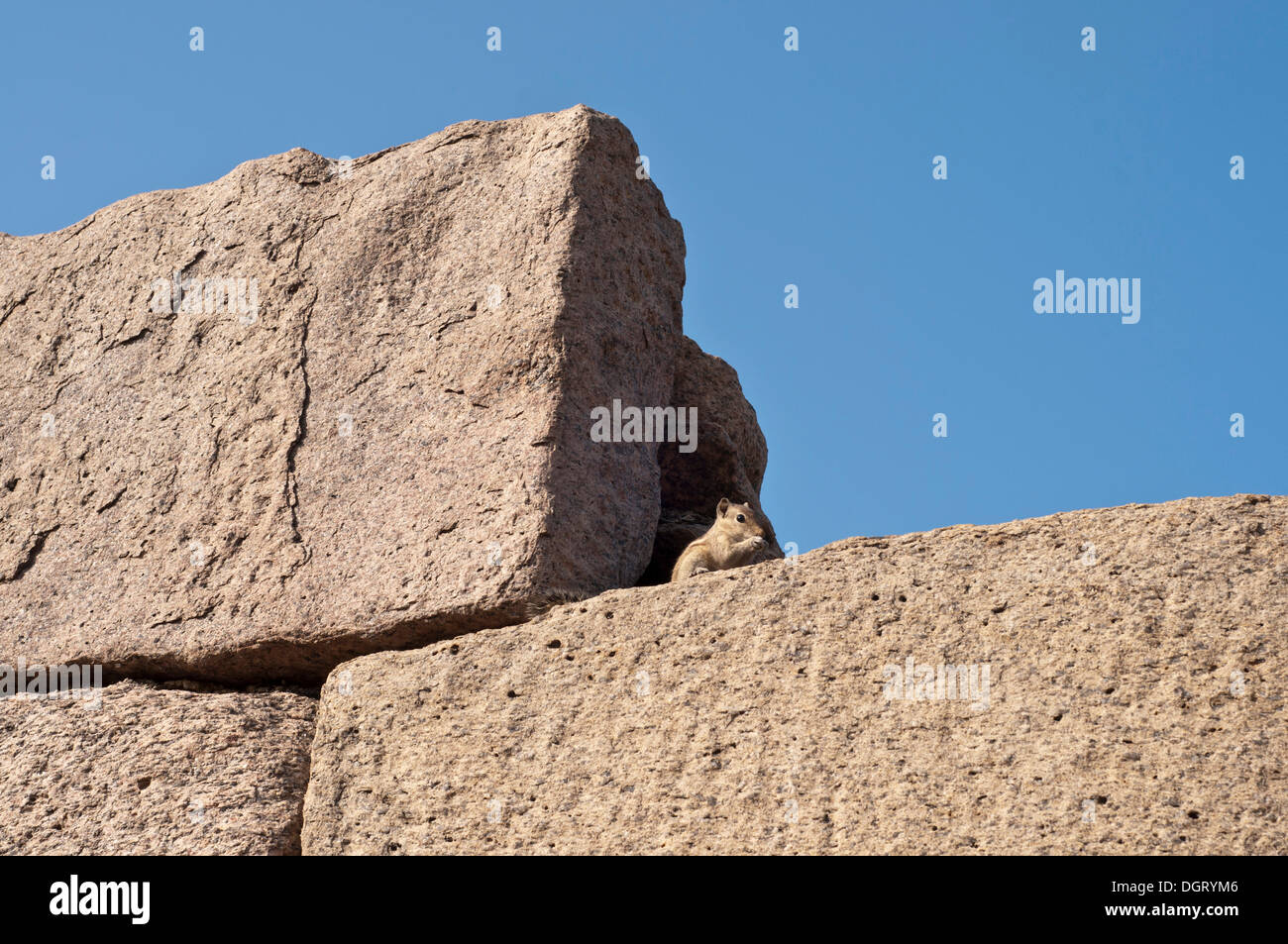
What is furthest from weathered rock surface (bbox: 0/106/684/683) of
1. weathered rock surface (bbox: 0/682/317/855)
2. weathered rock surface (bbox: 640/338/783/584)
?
weathered rock surface (bbox: 640/338/783/584)

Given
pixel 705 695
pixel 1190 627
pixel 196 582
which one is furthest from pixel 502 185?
pixel 1190 627

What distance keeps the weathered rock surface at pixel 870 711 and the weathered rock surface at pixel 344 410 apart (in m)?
0.29

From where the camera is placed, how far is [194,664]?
3938mm

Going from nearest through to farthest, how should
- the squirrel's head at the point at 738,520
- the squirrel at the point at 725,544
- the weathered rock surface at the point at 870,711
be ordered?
1. the weathered rock surface at the point at 870,711
2. the squirrel at the point at 725,544
3. the squirrel's head at the point at 738,520

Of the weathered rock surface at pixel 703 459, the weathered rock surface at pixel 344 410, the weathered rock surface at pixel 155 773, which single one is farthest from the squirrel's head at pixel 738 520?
the weathered rock surface at pixel 155 773

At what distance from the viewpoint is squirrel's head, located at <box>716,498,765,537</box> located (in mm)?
4297

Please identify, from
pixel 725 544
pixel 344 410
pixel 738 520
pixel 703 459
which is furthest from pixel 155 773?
pixel 703 459

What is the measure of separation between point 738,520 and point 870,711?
128 cm

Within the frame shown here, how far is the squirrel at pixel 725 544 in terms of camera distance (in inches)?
160

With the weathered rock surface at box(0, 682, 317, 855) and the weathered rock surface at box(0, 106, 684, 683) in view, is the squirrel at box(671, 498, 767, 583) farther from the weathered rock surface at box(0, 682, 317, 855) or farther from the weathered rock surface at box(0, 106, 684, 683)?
the weathered rock surface at box(0, 682, 317, 855)

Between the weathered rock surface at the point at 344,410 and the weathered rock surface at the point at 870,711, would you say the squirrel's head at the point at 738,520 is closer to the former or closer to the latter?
the weathered rock surface at the point at 344,410

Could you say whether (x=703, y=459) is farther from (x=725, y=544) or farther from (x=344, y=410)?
(x=344, y=410)

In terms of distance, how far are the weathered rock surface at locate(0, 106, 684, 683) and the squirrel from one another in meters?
0.18

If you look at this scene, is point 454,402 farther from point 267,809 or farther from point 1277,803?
point 1277,803
